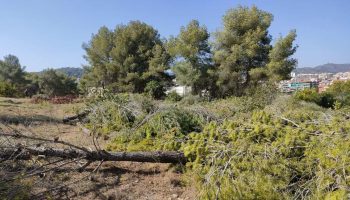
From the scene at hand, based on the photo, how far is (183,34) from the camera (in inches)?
867

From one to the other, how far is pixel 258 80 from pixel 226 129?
17.0 metres

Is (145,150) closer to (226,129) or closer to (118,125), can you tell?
(226,129)

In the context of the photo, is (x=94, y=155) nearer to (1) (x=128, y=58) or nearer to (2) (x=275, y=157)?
(2) (x=275, y=157)

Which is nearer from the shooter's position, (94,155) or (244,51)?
(94,155)

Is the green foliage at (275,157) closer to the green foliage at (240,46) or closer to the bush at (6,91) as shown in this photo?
the green foliage at (240,46)

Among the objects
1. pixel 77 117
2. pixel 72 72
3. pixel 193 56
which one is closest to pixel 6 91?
pixel 193 56

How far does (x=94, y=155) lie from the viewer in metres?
4.54

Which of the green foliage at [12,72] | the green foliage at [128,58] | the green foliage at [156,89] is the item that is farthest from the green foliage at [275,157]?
the green foliage at [12,72]

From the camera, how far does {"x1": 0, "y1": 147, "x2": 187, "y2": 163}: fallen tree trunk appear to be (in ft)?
15.0

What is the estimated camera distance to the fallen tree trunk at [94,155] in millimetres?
4562

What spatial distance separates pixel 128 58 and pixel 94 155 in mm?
21868

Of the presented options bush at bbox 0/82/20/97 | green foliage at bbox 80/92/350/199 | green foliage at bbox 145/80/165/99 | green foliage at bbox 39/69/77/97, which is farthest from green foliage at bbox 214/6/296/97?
green foliage at bbox 39/69/77/97

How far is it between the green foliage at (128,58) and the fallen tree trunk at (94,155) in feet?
63.5

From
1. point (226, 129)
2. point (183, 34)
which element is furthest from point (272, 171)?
point (183, 34)
